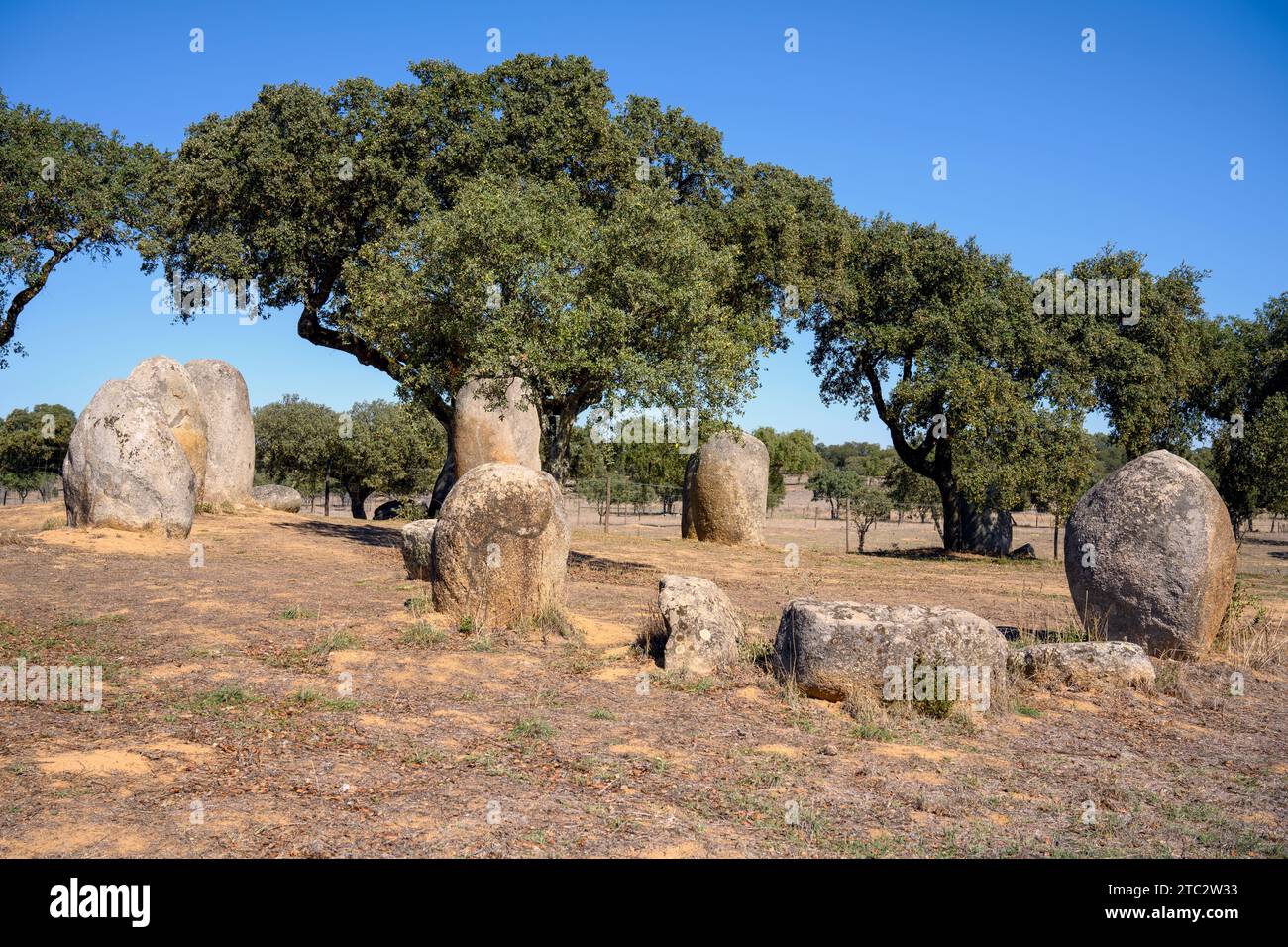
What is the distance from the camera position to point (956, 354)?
83.9ft

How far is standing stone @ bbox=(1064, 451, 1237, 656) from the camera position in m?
10.2

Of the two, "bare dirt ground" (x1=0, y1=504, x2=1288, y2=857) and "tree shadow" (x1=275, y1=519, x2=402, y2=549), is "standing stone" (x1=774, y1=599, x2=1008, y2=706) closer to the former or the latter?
"bare dirt ground" (x1=0, y1=504, x2=1288, y2=857)

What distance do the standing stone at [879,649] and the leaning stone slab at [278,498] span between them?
21950 millimetres

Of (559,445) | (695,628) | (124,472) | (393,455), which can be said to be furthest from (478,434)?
(695,628)

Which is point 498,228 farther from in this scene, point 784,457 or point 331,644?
point 784,457

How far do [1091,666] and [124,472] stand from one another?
15430 millimetres

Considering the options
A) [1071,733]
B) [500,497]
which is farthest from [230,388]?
[1071,733]

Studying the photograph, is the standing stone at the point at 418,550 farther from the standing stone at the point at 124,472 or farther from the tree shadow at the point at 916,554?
the tree shadow at the point at 916,554

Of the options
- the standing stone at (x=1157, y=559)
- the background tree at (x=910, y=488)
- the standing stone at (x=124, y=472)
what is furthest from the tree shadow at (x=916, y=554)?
the standing stone at (x=124, y=472)

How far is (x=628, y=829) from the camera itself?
5.34m

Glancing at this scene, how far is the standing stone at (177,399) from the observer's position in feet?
69.7

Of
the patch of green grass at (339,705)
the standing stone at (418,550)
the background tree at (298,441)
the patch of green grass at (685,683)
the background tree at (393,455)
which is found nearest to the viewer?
the patch of green grass at (339,705)

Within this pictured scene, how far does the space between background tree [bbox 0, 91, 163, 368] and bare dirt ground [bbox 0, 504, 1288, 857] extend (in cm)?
1745

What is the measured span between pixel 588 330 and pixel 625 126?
989 centimetres
